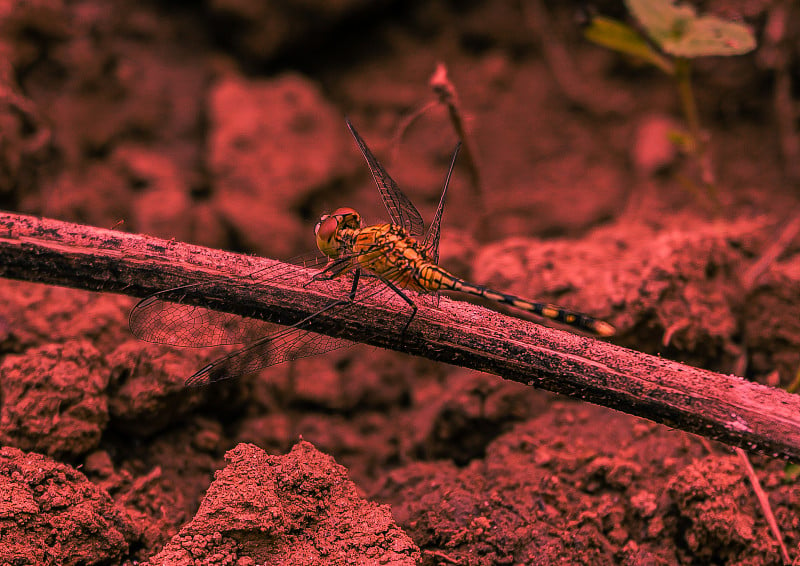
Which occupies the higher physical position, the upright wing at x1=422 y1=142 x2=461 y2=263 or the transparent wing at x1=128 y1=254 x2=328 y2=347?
the transparent wing at x1=128 y1=254 x2=328 y2=347

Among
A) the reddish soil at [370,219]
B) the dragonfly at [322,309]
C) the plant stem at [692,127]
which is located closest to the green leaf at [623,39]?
the plant stem at [692,127]

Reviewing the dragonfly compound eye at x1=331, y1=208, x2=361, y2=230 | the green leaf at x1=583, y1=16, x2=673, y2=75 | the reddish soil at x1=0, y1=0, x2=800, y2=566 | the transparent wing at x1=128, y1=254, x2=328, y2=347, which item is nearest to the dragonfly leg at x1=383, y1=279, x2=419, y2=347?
the transparent wing at x1=128, y1=254, x2=328, y2=347

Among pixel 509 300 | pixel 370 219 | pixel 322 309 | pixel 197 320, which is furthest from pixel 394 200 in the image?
pixel 370 219

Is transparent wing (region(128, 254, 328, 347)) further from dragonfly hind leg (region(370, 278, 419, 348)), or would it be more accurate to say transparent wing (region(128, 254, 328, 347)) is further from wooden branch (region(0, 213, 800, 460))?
dragonfly hind leg (region(370, 278, 419, 348))

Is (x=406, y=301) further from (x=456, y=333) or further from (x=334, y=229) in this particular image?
(x=334, y=229)

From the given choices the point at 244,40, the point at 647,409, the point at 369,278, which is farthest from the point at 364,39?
the point at 647,409

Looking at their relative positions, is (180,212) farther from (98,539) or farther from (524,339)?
(524,339)
